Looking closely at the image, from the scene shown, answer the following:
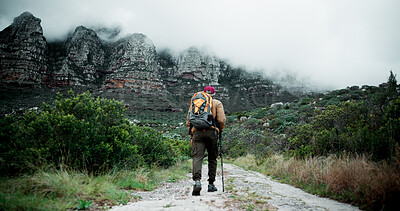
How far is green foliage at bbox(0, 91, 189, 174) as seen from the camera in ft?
10.5

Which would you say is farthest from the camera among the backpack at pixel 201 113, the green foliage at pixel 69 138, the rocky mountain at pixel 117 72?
the rocky mountain at pixel 117 72

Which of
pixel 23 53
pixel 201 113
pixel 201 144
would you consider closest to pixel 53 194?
pixel 201 144

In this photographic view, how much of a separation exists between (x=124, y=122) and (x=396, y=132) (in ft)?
21.2

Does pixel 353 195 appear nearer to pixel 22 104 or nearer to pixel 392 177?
pixel 392 177

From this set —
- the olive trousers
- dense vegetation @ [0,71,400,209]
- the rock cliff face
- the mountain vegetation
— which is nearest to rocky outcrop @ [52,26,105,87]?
the rock cliff face

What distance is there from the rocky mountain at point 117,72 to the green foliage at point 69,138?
166 ft

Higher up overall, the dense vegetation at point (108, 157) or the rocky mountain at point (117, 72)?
the rocky mountain at point (117, 72)

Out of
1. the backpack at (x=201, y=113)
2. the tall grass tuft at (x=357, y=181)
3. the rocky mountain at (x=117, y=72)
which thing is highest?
the rocky mountain at (x=117, y=72)

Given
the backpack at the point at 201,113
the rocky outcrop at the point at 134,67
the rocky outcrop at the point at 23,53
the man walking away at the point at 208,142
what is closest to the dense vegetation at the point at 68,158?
the man walking away at the point at 208,142

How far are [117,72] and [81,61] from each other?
20796 millimetres

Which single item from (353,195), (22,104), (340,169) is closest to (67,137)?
(353,195)

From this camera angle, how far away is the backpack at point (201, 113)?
3.96m

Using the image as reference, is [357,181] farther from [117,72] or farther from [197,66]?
[197,66]

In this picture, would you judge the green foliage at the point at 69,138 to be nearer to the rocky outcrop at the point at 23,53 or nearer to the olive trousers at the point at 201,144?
the olive trousers at the point at 201,144
